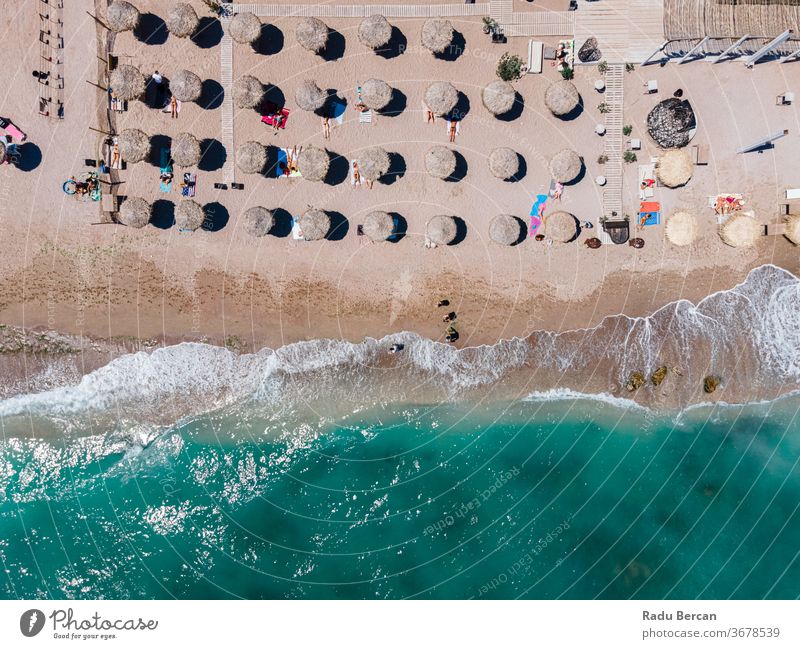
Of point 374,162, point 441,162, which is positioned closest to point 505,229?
point 441,162

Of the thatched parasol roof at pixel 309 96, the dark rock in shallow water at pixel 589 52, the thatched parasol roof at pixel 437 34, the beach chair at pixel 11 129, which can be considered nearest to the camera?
the thatched parasol roof at pixel 437 34

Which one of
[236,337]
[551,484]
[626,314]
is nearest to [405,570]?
[551,484]

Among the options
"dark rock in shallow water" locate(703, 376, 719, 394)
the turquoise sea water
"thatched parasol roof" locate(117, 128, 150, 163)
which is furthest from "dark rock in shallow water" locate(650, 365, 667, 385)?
"thatched parasol roof" locate(117, 128, 150, 163)

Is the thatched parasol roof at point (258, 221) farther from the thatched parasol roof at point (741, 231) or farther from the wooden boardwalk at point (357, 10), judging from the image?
the thatched parasol roof at point (741, 231)

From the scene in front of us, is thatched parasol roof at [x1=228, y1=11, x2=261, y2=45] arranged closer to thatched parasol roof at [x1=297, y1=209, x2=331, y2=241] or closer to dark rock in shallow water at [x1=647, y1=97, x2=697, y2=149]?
thatched parasol roof at [x1=297, y1=209, x2=331, y2=241]

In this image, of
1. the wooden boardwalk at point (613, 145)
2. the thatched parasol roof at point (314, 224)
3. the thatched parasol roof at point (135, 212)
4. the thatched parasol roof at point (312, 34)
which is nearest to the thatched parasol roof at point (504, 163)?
the wooden boardwalk at point (613, 145)

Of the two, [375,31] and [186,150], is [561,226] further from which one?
[186,150]
